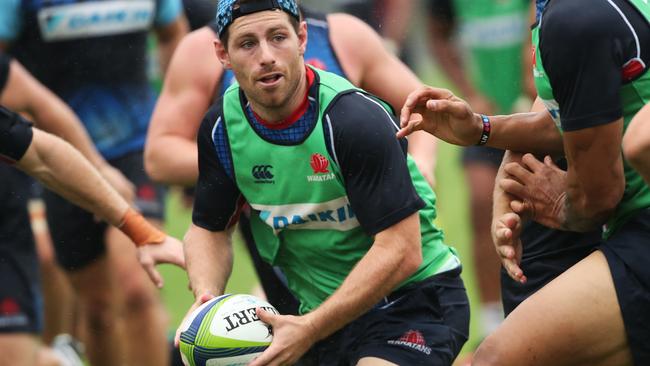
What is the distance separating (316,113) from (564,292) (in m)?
1.18

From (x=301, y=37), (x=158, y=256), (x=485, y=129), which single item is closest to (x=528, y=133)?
(x=485, y=129)

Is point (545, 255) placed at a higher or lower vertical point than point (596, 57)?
lower

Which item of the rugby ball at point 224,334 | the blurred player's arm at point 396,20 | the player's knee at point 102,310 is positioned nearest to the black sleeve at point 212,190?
the rugby ball at point 224,334

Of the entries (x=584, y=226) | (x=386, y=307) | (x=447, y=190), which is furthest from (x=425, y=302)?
(x=447, y=190)

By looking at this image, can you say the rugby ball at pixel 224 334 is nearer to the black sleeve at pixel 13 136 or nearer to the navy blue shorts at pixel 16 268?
the black sleeve at pixel 13 136

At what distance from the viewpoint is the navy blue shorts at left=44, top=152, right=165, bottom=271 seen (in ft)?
28.3

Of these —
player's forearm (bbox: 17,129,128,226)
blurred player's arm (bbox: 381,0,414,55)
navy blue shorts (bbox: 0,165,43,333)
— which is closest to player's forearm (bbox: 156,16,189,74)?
navy blue shorts (bbox: 0,165,43,333)

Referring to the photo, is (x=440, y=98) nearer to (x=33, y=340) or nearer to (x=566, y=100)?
(x=566, y=100)

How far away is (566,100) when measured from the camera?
4.88 meters

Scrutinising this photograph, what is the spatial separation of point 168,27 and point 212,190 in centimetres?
Answer: 344

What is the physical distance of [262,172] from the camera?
220 inches

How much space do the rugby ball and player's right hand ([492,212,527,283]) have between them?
0.91 metres

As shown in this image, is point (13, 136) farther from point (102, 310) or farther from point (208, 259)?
point (102, 310)

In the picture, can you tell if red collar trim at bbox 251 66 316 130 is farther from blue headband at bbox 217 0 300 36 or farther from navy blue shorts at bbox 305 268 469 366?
navy blue shorts at bbox 305 268 469 366
